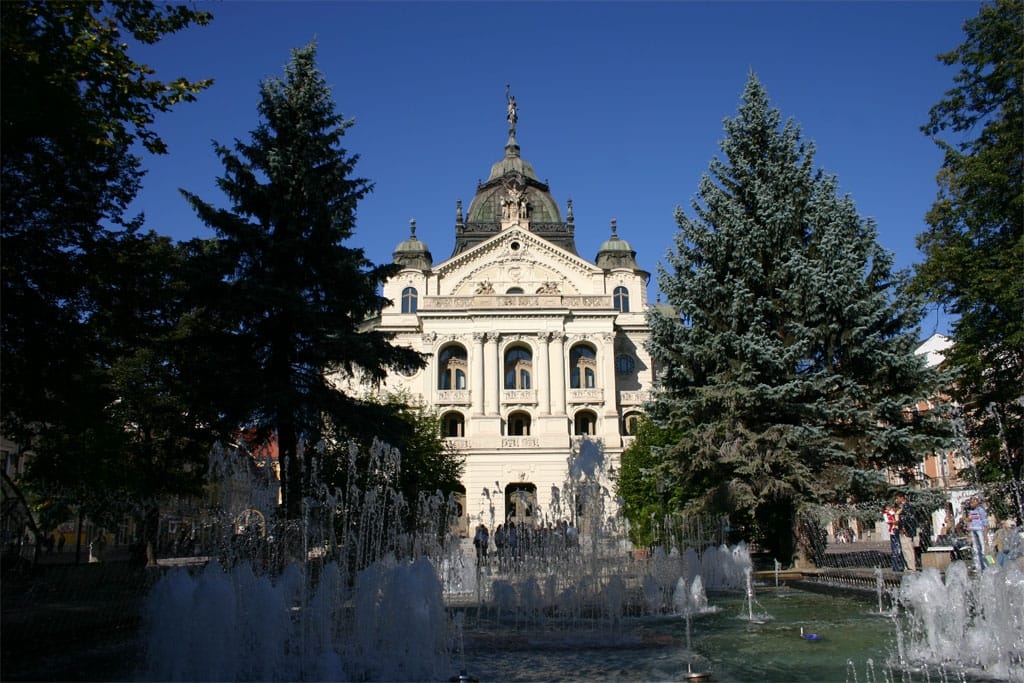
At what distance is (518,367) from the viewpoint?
44.8 metres

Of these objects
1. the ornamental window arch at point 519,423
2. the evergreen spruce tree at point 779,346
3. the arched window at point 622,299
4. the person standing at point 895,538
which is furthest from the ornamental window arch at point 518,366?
the person standing at point 895,538

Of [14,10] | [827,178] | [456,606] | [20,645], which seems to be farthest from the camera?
[827,178]

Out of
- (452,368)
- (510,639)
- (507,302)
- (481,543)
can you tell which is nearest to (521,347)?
(507,302)

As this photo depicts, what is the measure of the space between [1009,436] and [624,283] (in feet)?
94.6

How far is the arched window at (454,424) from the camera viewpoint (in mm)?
43847

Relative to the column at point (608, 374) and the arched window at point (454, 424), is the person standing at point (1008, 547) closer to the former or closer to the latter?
the column at point (608, 374)

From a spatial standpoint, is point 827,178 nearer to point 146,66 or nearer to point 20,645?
point 146,66

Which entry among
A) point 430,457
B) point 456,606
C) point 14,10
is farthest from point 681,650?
point 430,457

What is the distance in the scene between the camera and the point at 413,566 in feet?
29.0

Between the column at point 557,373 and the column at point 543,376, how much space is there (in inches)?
10.6

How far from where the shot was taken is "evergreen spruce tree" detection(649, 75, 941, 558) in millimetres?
18109

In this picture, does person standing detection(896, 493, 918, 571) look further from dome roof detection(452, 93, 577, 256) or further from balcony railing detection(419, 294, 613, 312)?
dome roof detection(452, 93, 577, 256)

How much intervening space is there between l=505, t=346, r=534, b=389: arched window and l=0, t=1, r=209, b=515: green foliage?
29.1m

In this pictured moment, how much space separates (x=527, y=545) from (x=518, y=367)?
22.1 m
